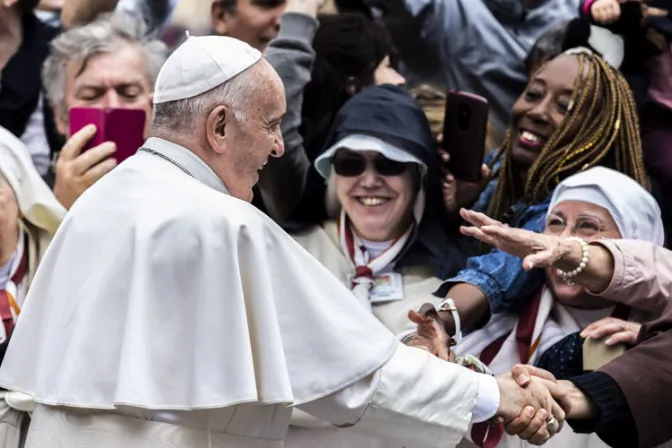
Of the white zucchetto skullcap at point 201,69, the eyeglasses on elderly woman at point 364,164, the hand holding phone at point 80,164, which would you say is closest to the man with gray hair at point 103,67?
the hand holding phone at point 80,164

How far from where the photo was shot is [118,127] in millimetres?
6215

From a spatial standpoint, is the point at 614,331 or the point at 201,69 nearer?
the point at 201,69

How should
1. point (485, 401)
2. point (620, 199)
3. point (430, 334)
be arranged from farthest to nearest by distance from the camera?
point (620, 199)
point (430, 334)
point (485, 401)

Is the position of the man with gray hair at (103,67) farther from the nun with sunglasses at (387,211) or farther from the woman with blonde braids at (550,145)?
the woman with blonde braids at (550,145)

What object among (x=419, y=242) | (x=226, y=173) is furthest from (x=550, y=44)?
(x=226, y=173)

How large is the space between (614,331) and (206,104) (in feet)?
6.12

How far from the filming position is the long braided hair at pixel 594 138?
6.08 metres

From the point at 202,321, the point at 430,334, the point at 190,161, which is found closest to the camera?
the point at 202,321

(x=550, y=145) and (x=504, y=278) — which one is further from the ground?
(x=550, y=145)

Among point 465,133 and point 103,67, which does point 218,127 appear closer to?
point 465,133

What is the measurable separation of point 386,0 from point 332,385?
317cm

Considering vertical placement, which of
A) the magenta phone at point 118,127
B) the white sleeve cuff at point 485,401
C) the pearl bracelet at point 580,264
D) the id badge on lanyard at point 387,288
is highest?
the pearl bracelet at point 580,264

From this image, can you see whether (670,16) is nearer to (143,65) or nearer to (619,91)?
(619,91)

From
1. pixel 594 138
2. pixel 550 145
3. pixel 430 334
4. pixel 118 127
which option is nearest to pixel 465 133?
pixel 550 145
